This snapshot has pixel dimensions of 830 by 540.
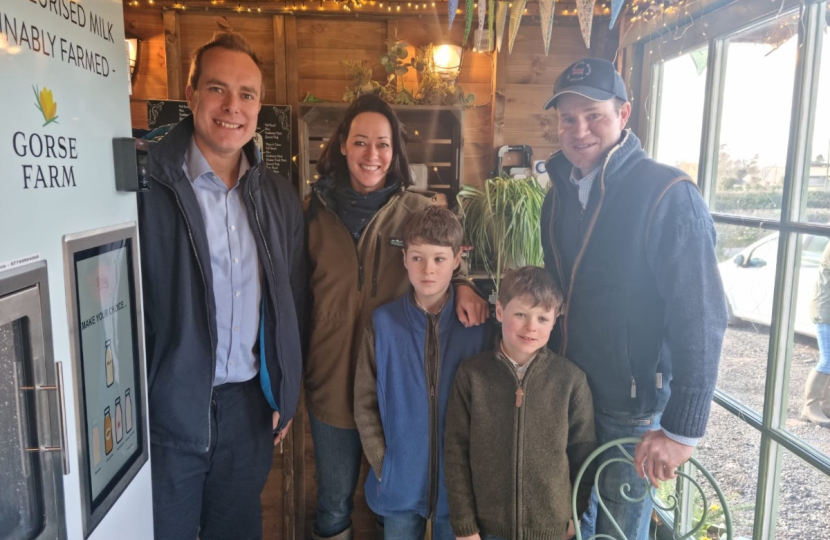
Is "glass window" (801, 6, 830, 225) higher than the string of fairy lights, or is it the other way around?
the string of fairy lights

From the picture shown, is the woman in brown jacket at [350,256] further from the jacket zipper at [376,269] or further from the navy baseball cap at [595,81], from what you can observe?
the navy baseball cap at [595,81]

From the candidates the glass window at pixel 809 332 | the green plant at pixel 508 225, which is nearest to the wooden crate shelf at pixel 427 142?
the green plant at pixel 508 225

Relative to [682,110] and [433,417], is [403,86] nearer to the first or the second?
[682,110]

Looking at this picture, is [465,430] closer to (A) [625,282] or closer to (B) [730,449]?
(A) [625,282]

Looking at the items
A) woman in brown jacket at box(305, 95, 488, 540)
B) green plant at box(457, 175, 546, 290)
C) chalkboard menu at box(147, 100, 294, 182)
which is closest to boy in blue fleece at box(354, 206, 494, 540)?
woman in brown jacket at box(305, 95, 488, 540)

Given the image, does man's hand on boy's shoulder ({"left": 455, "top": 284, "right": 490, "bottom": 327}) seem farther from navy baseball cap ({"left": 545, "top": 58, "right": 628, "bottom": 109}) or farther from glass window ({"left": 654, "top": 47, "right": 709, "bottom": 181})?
glass window ({"left": 654, "top": 47, "right": 709, "bottom": 181})

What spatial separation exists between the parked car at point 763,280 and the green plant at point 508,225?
711 millimetres

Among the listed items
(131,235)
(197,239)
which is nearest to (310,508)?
(197,239)

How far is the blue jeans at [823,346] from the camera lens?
134cm

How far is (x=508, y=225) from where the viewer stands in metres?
2.23

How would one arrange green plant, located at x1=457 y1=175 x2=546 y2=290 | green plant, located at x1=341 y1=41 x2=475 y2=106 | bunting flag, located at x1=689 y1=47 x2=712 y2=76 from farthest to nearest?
green plant, located at x1=341 y1=41 x2=475 y2=106, green plant, located at x1=457 y1=175 x2=546 y2=290, bunting flag, located at x1=689 y1=47 x2=712 y2=76

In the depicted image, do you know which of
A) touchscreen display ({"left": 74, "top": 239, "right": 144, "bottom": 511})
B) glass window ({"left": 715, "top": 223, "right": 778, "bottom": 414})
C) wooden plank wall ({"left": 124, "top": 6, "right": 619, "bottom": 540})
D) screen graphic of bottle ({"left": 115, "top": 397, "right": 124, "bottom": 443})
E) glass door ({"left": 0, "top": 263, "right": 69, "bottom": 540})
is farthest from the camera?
wooden plank wall ({"left": 124, "top": 6, "right": 619, "bottom": 540})

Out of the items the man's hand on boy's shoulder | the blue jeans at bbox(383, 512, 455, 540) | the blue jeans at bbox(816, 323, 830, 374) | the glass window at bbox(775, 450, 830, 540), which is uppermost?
the man's hand on boy's shoulder

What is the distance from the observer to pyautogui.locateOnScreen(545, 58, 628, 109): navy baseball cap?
4.35 ft
